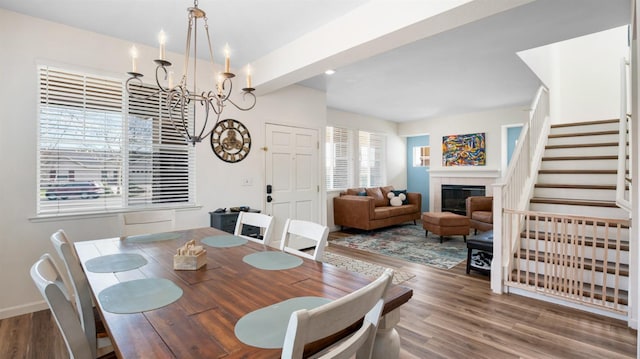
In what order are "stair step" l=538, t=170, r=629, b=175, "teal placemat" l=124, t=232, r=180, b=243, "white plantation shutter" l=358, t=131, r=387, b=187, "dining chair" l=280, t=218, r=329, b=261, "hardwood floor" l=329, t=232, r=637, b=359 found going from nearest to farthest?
1. "dining chair" l=280, t=218, r=329, b=261
2. "hardwood floor" l=329, t=232, r=637, b=359
3. "teal placemat" l=124, t=232, r=180, b=243
4. "stair step" l=538, t=170, r=629, b=175
5. "white plantation shutter" l=358, t=131, r=387, b=187

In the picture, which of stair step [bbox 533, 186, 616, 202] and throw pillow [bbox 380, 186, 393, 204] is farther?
throw pillow [bbox 380, 186, 393, 204]

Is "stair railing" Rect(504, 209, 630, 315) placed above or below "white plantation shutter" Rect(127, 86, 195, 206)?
below

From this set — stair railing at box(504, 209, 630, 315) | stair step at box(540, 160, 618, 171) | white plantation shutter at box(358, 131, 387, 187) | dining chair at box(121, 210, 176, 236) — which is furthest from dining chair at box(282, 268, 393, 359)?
white plantation shutter at box(358, 131, 387, 187)

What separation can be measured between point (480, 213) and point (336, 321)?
543 cm

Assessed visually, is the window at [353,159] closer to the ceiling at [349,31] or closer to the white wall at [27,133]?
the ceiling at [349,31]

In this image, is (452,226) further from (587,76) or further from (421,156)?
(587,76)

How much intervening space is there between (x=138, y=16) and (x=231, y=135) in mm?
1553

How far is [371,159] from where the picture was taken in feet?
24.0

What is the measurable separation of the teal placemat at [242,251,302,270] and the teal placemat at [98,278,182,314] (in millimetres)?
432

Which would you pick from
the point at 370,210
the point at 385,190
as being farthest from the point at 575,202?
the point at 385,190

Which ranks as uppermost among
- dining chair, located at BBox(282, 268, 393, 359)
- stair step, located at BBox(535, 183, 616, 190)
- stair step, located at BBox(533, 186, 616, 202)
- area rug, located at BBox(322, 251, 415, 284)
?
stair step, located at BBox(535, 183, 616, 190)

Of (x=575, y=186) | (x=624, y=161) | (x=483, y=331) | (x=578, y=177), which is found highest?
(x=624, y=161)

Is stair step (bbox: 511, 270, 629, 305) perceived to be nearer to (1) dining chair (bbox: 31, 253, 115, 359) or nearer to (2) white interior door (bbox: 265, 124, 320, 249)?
(2) white interior door (bbox: 265, 124, 320, 249)

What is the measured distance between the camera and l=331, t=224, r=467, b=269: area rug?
13.7 ft
